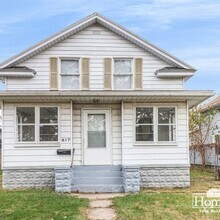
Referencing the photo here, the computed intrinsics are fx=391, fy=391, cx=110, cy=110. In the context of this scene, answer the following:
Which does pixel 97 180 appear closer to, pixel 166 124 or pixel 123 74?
pixel 166 124

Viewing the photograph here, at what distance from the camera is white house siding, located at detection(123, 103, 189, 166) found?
48.4 feet

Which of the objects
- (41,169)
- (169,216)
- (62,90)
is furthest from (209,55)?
(169,216)

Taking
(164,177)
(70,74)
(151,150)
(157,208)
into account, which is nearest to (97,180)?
(151,150)

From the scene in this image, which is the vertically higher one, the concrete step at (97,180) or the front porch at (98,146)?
the front porch at (98,146)

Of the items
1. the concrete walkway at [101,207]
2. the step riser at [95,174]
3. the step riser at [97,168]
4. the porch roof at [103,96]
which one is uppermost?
the porch roof at [103,96]

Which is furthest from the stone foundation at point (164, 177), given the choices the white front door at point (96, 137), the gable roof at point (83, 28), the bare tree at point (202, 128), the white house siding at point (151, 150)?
the bare tree at point (202, 128)

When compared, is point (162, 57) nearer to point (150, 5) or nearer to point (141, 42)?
point (141, 42)

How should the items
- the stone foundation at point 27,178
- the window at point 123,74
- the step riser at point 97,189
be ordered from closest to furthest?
the step riser at point 97,189 < the stone foundation at point 27,178 < the window at point 123,74

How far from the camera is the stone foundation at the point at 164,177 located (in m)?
14.7

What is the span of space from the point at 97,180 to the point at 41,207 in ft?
13.6

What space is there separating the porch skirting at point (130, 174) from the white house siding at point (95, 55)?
3.17 m

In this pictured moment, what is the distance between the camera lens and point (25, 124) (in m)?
14.7

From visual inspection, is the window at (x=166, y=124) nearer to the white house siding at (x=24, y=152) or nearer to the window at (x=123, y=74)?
the window at (x=123, y=74)

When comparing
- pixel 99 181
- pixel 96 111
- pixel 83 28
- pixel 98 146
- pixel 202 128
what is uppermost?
pixel 83 28
